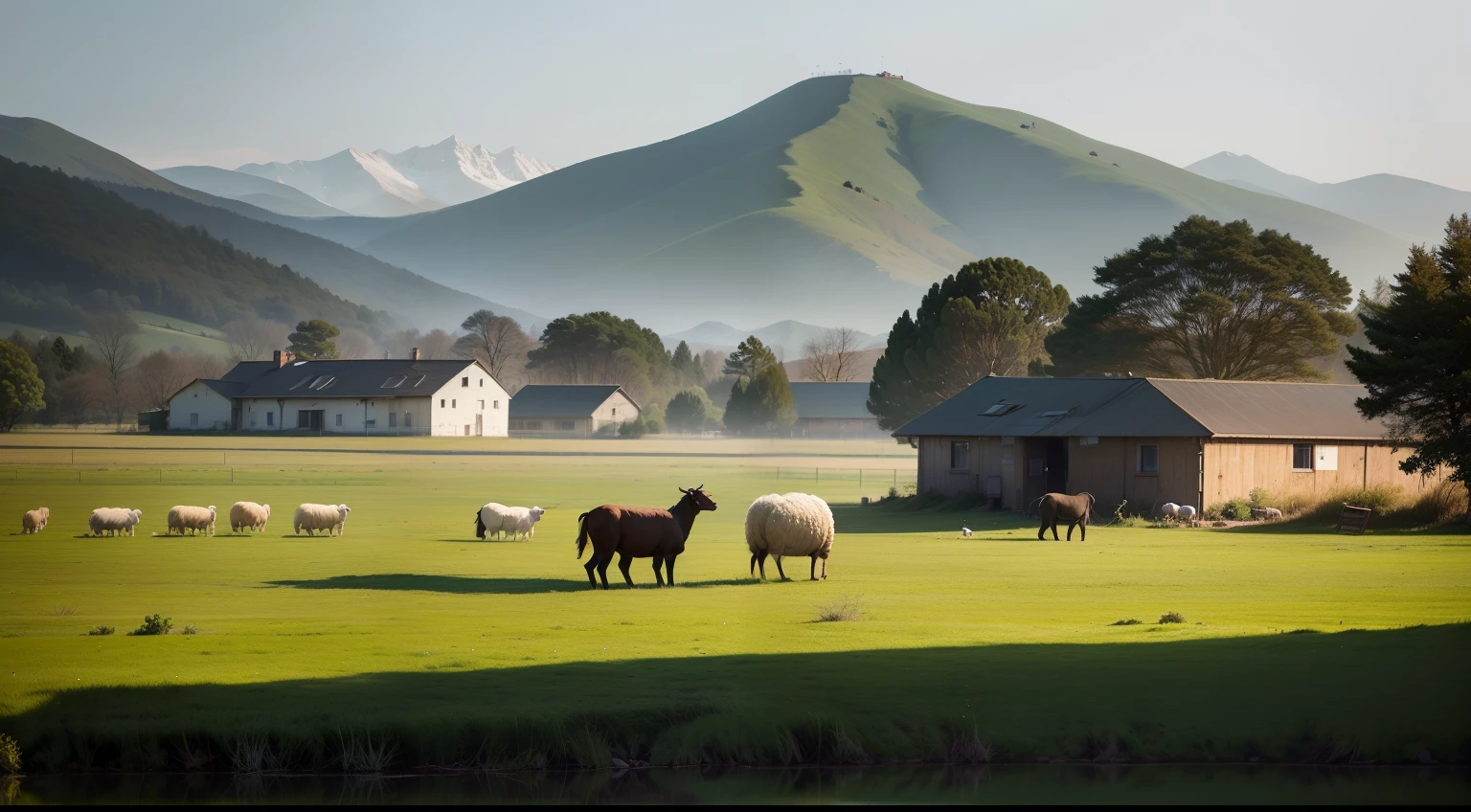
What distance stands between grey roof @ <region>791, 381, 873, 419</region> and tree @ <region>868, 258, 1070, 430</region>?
49.9m

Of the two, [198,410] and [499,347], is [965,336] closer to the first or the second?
[198,410]

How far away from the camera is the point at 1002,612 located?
72.4ft

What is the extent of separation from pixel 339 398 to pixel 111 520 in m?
64.7

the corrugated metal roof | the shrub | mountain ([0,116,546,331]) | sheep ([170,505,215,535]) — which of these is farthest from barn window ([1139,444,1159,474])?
mountain ([0,116,546,331])

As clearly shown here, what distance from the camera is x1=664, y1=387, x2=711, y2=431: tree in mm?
111375

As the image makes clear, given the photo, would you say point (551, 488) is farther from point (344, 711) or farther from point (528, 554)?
point (344, 711)

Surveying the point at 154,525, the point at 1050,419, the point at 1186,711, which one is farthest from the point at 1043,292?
the point at 1186,711

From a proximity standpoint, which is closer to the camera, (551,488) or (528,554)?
(528,554)

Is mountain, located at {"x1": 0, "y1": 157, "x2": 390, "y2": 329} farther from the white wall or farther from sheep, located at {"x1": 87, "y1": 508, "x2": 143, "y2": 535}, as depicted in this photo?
the white wall

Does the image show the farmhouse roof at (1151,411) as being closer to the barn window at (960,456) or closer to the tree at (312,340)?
the barn window at (960,456)

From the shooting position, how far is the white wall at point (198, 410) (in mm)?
87688

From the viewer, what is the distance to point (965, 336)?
3388 inches

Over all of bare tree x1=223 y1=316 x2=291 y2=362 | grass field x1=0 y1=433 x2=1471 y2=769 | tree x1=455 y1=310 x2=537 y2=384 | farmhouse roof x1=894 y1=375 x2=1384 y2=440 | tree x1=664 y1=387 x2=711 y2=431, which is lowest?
grass field x1=0 y1=433 x2=1471 y2=769

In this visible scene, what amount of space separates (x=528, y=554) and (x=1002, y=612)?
1352cm
